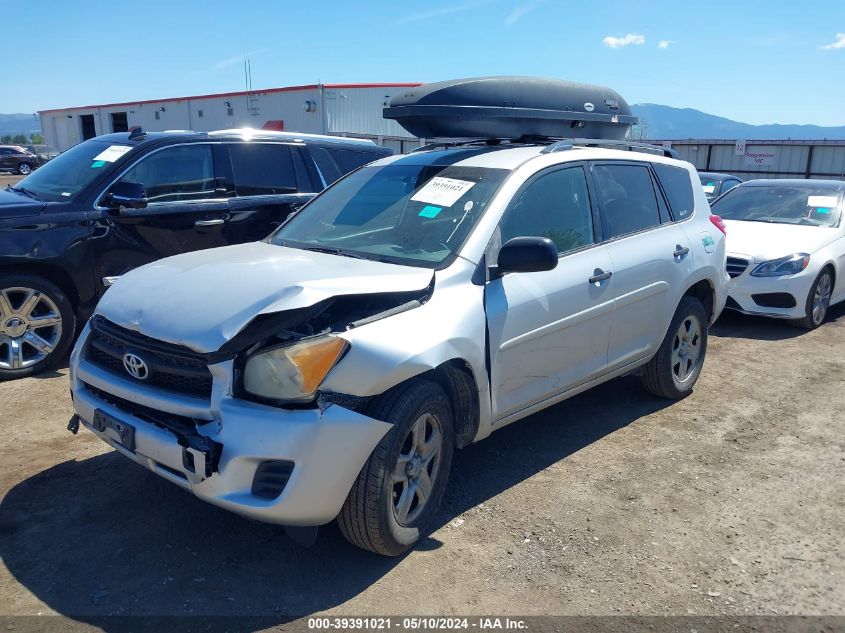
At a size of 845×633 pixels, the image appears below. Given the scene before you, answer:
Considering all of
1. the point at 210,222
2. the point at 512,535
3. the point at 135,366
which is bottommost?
the point at 512,535

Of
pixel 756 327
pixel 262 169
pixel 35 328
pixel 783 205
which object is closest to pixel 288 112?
pixel 783 205

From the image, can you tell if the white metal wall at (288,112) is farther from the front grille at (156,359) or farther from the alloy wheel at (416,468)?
the alloy wheel at (416,468)

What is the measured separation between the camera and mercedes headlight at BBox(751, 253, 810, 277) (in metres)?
7.52

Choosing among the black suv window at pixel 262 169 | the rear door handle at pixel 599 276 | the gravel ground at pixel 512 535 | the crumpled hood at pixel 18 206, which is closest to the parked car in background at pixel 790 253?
the gravel ground at pixel 512 535

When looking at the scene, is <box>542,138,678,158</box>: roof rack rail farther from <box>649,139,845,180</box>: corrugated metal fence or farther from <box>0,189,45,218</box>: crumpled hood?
<box>649,139,845,180</box>: corrugated metal fence

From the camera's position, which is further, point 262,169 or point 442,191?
point 262,169

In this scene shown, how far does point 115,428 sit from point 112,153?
12.3 feet

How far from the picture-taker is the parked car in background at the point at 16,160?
36.3 meters

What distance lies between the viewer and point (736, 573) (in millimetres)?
3238

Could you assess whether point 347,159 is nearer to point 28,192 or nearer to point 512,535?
point 28,192

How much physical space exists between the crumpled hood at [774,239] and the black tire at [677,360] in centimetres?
273

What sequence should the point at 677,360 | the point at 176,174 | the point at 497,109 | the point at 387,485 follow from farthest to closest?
the point at 176,174, the point at 677,360, the point at 497,109, the point at 387,485

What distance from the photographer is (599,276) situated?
427 cm

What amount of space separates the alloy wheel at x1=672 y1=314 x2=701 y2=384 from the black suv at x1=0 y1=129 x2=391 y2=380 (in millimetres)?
3700
